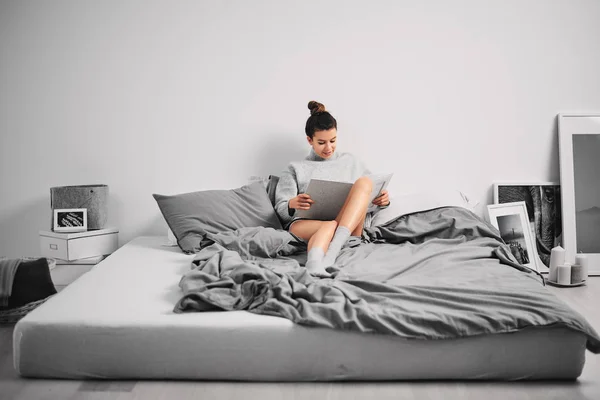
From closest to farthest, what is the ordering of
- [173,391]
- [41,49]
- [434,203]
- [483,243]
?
[173,391], [483,243], [434,203], [41,49]

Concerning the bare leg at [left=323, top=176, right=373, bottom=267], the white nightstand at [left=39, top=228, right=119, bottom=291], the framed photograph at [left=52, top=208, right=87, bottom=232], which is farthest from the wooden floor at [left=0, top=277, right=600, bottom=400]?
the framed photograph at [left=52, top=208, right=87, bottom=232]

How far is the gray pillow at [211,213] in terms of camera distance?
3119mm

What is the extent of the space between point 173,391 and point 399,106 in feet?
8.20

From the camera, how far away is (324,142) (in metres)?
3.38

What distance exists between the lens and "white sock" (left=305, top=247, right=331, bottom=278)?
2.44 metres

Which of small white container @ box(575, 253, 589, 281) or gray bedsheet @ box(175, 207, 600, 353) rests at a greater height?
gray bedsheet @ box(175, 207, 600, 353)

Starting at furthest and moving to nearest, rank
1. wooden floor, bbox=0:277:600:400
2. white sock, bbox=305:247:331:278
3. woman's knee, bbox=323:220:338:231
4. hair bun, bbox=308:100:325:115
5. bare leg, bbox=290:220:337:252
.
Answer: hair bun, bbox=308:100:325:115, woman's knee, bbox=323:220:338:231, bare leg, bbox=290:220:337:252, white sock, bbox=305:247:331:278, wooden floor, bbox=0:277:600:400

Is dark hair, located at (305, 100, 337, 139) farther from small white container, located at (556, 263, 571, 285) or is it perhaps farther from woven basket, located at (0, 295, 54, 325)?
woven basket, located at (0, 295, 54, 325)

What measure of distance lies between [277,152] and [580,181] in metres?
2.05

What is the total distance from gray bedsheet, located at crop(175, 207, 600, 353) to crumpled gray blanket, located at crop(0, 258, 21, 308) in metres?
0.83

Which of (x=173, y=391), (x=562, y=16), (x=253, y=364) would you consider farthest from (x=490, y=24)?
(x=173, y=391)

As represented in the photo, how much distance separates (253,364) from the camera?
1976 millimetres

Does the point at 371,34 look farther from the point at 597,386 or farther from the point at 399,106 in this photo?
the point at 597,386

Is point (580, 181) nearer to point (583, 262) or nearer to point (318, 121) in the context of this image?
point (583, 262)
